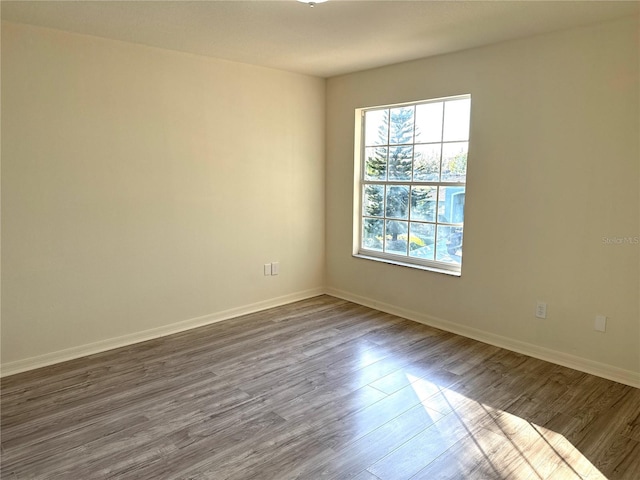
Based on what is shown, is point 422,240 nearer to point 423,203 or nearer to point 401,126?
point 423,203

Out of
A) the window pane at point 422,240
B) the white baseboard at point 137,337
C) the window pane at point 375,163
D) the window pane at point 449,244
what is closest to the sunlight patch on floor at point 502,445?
the window pane at point 449,244

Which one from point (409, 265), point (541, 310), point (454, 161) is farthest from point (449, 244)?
point (541, 310)

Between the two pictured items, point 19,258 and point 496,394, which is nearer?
point 496,394

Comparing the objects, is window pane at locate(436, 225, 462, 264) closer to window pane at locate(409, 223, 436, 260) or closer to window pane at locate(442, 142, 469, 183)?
window pane at locate(409, 223, 436, 260)

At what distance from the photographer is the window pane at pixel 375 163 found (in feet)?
14.8

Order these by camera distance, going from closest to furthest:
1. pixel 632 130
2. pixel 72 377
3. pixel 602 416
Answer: pixel 602 416 → pixel 632 130 → pixel 72 377

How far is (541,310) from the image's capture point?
3.36 meters

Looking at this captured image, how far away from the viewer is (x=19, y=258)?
3.08 meters

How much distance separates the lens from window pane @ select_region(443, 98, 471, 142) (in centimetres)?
376

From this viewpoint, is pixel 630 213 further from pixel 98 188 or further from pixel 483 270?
pixel 98 188

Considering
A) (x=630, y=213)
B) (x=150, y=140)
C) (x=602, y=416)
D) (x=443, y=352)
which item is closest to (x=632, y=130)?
(x=630, y=213)

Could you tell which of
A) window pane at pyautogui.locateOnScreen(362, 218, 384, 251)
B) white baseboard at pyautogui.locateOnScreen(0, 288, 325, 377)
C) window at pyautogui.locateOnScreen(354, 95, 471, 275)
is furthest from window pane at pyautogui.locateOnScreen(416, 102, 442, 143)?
white baseboard at pyautogui.locateOnScreen(0, 288, 325, 377)

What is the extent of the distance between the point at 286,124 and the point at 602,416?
139 inches

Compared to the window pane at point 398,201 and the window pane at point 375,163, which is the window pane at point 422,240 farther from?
the window pane at point 375,163
